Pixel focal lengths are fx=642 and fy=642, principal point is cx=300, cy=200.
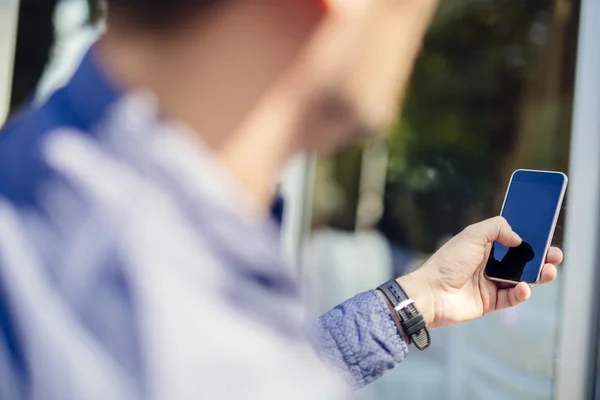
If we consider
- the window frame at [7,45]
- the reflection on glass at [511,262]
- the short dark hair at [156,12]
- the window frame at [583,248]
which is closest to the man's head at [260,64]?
the short dark hair at [156,12]

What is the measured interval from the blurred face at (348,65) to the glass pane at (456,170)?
1666 millimetres

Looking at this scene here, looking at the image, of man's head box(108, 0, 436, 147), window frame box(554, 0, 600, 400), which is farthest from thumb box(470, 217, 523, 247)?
window frame box(554, 0, 600, 400)

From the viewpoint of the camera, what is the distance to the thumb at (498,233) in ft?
4.09

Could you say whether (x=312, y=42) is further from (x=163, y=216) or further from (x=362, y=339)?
(x=362, y=339)

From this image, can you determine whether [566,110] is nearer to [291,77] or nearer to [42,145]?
[291,77]

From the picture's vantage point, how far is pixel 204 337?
0.64m

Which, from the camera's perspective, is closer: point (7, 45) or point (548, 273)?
point (548, 273)

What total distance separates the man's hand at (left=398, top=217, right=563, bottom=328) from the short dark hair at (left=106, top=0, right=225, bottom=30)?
74cm

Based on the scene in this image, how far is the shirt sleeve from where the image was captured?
1131mm

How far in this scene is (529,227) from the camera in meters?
1.26

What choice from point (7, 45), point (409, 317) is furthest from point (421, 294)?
point (7, 45)

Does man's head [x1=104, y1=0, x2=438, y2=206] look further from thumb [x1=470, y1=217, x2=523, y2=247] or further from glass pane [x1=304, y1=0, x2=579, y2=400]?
glass pane [x1=304, y1=0, x2=579, y2=400]

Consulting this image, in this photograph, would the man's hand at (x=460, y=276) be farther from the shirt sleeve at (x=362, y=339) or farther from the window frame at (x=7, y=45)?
the window frame at (x=7, y=45)

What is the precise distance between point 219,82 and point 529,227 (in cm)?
79
